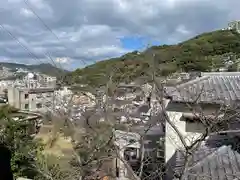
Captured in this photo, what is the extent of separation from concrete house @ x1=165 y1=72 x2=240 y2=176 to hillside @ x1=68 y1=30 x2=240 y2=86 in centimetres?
87

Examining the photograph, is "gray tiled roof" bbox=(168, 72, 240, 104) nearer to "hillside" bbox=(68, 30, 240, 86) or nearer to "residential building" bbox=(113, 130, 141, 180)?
"hillside" bbox=(68, 30, 240, 86)

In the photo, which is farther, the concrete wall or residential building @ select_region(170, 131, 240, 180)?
the concrete wall

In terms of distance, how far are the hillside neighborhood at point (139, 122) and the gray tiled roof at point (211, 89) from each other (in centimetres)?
3

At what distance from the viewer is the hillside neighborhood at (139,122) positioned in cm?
631

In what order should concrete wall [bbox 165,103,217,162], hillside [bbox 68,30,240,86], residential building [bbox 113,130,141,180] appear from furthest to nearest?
residential building [bbox 113,130,141,180] → concrete wall [bbox 165,103,217,162] → hillside [bbox 68,30,240,86]

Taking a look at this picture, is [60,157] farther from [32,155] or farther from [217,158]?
[217,158]

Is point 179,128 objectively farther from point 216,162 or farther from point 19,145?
point 19,145

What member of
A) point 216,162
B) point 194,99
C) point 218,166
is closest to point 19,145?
point 194,99

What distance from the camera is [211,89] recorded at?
8.81m

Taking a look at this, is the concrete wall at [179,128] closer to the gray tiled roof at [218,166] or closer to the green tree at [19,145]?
the gray tiled roof at [218,166]

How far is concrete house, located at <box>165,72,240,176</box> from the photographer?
8.13 metres

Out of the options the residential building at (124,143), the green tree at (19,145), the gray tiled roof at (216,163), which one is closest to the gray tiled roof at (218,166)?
the gray tiled roof at (216,163)

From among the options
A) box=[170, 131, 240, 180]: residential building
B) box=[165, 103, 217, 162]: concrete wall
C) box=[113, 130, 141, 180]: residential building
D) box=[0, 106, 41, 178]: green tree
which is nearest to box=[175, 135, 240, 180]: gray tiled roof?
box=[170, 131, 240, 180]: residential building

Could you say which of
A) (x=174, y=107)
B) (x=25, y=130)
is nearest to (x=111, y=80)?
(x=174, y=107)
